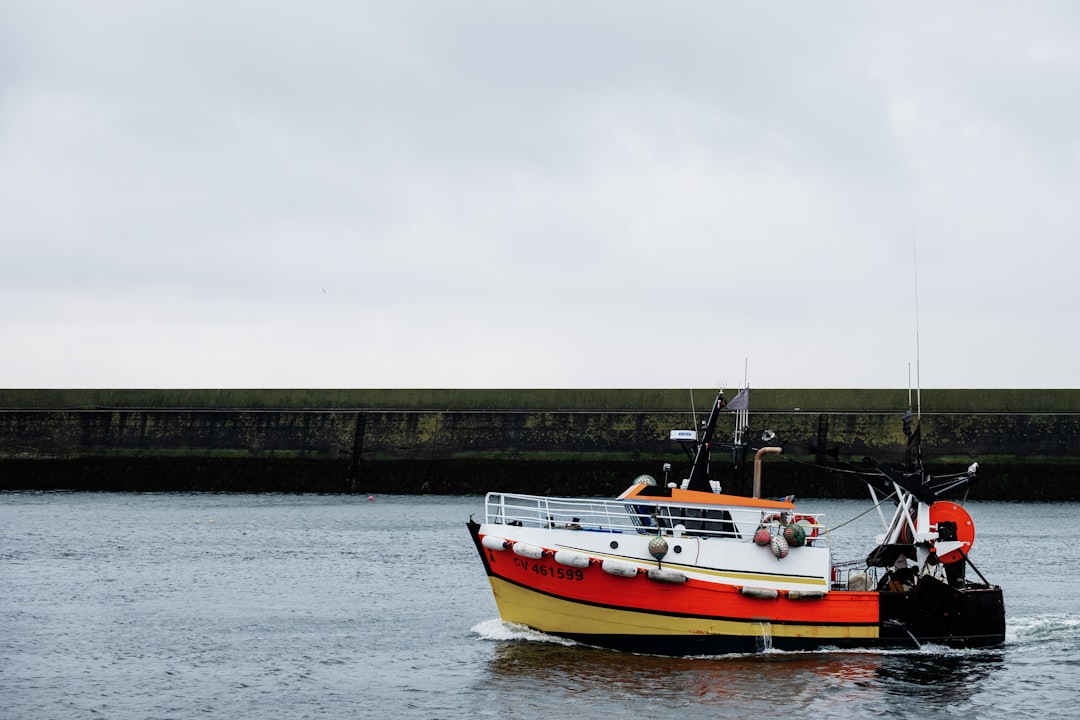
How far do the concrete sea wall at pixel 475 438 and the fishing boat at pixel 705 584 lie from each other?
31.5 meters

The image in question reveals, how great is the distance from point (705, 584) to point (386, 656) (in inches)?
213

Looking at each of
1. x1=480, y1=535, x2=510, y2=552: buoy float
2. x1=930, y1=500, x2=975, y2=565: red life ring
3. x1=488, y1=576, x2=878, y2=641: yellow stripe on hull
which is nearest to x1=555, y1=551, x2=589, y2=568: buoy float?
x1=488, y1=576, x2=878, y2=641: yellow stripe on hull

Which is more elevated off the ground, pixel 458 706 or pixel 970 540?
pixel 970 540

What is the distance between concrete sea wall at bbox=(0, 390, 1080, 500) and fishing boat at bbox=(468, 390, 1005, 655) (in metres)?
31.5

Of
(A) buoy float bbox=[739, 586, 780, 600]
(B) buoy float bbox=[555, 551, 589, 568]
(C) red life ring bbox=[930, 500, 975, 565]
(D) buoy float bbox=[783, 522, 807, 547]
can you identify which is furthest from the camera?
(C) red life ring bbox=[930, 500, 975, 565]

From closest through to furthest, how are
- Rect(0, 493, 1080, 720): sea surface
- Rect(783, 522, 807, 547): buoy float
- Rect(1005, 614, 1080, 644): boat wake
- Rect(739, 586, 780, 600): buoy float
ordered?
Rect(0, 493, 1080, 720): sea surface → Rect(739, 586, 780, 600): buoy float → Rect(783, 522, 807, 547): buoy float → Rect(1005, 614, 1080, 644): boat wake

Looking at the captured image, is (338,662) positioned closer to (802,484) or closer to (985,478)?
(802,484)

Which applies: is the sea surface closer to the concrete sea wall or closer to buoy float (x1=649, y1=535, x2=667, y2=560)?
buoy float (x1=649, y1=535, x2=667, y2=560)

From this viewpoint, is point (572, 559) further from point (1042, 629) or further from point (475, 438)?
point (475, 438)

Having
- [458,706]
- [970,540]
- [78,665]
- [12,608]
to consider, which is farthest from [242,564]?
[970,540]

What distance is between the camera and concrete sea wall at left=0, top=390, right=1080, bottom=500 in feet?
172

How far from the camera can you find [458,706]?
633 inches

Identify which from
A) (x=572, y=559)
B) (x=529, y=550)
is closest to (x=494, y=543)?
(x=529, y=550)

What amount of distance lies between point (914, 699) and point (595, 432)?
3943cm
